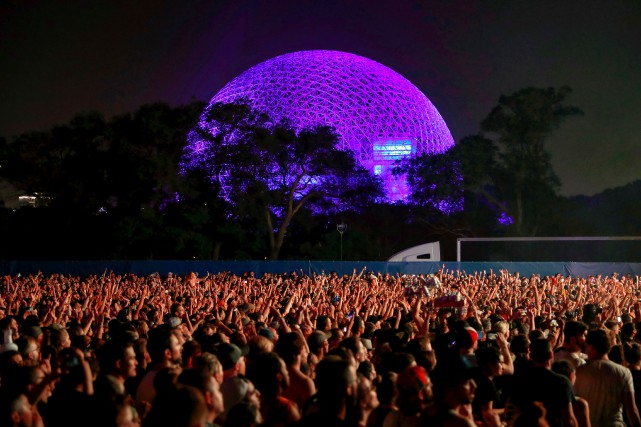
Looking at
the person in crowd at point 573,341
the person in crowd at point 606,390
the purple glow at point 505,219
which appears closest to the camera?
the person in crowd at point 606,390

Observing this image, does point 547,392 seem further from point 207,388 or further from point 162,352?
point 162,352

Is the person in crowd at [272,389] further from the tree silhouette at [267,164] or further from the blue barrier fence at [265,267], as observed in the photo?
the tree silhouette at [267,164]

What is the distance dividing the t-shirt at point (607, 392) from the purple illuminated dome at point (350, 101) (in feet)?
175

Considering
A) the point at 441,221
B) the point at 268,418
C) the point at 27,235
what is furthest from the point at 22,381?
the point at 441,221

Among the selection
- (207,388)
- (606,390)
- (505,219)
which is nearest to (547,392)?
(606,390)

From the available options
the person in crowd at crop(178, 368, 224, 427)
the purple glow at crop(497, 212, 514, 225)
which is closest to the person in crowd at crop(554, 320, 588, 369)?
the person in crowd at crop(178, 368, 224, 427)

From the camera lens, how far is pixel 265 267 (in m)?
39.1

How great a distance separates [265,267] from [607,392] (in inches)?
1291

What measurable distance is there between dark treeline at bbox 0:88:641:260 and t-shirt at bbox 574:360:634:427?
41854mm

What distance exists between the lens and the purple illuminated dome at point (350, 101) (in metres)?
62.2

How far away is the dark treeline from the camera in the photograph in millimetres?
48406

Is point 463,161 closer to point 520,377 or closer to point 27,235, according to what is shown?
point 27,235

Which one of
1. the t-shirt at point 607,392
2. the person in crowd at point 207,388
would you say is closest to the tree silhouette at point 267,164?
the t-shirt at point 607,392

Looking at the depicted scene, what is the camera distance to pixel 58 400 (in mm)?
5242
